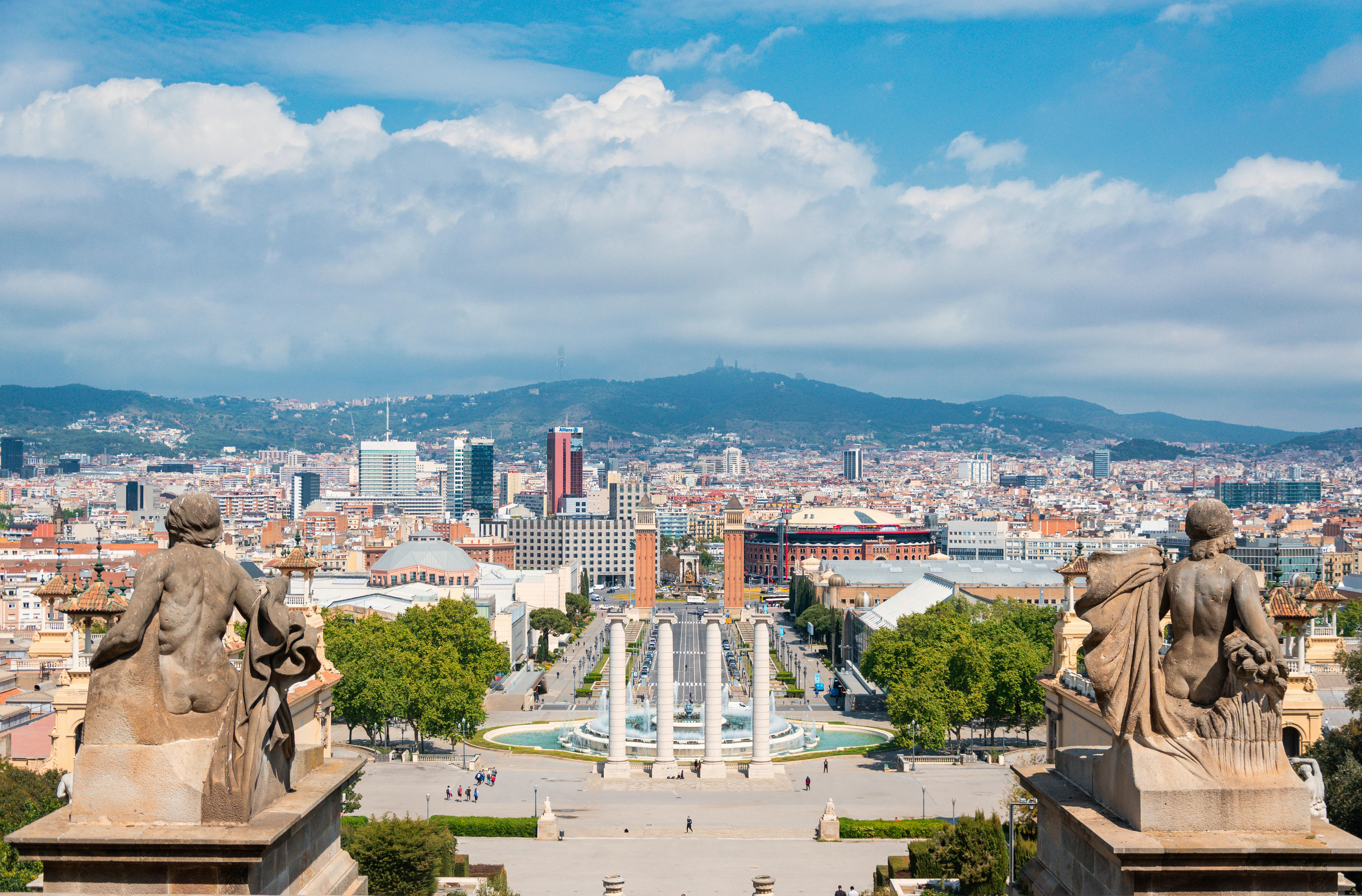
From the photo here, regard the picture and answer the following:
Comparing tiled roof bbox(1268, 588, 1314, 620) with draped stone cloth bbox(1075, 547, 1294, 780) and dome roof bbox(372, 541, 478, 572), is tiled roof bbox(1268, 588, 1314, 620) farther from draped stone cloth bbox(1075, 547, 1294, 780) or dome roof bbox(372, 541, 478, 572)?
dome roof bbox(372, 541, 478, 572)

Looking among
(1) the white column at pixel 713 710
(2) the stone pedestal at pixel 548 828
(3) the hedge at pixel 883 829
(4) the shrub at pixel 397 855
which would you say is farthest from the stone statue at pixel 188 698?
(1) the white column at pixel 713 710

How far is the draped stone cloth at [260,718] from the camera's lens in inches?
Result: 259

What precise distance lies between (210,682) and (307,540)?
155m

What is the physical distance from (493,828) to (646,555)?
99.9 m

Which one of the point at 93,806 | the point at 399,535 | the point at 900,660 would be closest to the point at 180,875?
the point at 93,806

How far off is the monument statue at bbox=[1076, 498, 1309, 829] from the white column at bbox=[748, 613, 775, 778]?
43029mm

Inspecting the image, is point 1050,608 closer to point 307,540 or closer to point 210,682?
point 210,682

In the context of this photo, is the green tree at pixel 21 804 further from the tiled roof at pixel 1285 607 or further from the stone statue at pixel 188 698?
the tiled roof at pixel 1285 607

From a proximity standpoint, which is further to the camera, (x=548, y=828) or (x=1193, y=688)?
(x=548, y=828)

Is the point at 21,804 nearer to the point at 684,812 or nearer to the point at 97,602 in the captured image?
the point at 97,602

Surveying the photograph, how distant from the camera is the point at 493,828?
38719 mm

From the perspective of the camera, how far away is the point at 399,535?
155250mm

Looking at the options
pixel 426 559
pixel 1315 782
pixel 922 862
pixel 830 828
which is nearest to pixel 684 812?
pixel 830 828

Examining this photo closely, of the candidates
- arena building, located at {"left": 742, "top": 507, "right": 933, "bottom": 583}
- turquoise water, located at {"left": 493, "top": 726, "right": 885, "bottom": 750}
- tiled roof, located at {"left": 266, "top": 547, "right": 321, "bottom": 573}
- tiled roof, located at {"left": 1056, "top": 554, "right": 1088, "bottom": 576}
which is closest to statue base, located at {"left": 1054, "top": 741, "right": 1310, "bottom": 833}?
tiled roof, located at {"left": 1056, "top": 554, "right": 1088, "bottom": 576}
